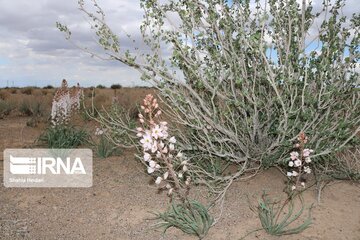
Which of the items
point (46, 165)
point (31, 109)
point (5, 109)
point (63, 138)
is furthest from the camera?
point (31, 109)

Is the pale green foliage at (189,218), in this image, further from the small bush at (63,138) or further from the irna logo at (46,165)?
the small bush at (63,138)

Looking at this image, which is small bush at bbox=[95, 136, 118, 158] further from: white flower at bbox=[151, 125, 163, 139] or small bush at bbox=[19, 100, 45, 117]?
small bush at bbox=[19, 100, 45, 117]

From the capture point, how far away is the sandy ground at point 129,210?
397cm

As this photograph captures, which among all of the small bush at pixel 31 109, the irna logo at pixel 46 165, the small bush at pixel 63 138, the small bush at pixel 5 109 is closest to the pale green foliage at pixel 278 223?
the irna logo at pixel 46 165

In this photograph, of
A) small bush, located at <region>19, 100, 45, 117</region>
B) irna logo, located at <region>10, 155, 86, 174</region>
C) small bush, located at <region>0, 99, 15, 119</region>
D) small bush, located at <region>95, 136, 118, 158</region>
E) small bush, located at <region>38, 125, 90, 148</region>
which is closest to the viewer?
irna logo, located at <region>10, 155, 86, 174</region>

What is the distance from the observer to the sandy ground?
397 centimetres

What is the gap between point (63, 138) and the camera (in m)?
6.61

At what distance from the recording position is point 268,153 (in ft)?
15.7

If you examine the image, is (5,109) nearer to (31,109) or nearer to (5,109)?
(5,109)

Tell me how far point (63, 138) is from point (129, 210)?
2.63 m

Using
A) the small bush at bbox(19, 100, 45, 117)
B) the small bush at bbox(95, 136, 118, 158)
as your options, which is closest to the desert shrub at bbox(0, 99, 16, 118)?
the small bush at bbox(19, 100, 45, 117)

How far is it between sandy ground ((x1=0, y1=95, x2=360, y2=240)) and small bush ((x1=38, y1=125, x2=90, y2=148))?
1231 millimetres

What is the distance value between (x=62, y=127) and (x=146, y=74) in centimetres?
279

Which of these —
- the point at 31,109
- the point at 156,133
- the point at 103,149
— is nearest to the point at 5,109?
the point at 31,109
